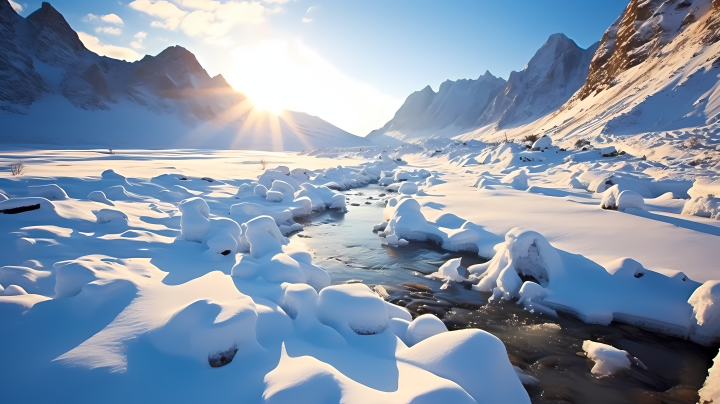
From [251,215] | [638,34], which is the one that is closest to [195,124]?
[251,215]

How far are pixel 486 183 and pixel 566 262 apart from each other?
29.4 ft

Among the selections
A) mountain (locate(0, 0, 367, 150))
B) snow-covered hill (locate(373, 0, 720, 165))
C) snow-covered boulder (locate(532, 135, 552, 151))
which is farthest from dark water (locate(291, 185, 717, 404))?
mountain (locate(0, 0, 367, 150))

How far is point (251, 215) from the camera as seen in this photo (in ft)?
32.5

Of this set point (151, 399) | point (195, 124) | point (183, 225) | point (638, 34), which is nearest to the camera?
point (151, 399)

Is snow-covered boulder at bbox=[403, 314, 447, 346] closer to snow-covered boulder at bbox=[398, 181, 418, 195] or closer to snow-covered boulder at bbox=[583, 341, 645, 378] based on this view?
snow-covered boulder at bbox=[583, 341, 645, 378]

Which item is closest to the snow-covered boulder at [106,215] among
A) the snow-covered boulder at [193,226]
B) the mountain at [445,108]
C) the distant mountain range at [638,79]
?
the snow-covered boulder at [193,226]

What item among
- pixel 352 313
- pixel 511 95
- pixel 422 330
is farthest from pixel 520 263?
pixel 511 95

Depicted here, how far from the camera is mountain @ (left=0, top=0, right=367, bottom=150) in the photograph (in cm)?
5222

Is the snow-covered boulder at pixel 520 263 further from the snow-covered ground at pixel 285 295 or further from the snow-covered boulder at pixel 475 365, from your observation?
the snow-covered boulder at pixel 475 365

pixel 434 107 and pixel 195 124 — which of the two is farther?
pixel 434 107

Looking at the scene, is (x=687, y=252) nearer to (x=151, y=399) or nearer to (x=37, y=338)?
(x=151, y=399)

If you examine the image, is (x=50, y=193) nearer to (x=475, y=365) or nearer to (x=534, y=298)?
(x=475, y=365)

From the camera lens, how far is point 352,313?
12.5 feet

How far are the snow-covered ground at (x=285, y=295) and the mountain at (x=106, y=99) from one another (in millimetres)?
56808
